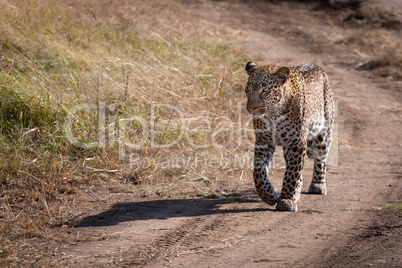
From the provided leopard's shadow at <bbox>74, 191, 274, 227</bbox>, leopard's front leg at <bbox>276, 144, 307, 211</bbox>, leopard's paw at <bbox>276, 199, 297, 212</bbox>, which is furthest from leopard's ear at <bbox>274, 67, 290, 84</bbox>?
leopard's shadow at <bbox>74, 191, 274, 227</bbox>

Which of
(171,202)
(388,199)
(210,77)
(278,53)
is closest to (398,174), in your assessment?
(388,199)

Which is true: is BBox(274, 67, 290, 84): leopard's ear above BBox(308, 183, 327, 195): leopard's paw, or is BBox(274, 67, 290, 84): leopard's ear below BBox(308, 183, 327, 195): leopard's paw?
above

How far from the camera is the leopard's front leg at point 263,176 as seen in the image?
610cm

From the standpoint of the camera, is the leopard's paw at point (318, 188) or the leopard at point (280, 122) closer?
the leopard at point (280, 122)

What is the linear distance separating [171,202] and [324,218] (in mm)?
1754

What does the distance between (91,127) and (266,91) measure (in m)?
2.40

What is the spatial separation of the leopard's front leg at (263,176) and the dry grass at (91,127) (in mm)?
747

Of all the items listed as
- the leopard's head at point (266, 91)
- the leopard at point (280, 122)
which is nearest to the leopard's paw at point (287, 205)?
the leopard at point (280, 122)

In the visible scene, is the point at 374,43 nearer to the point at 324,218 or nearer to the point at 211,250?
the point at 324,218

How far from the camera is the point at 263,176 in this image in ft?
20.1

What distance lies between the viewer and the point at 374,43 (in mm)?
14609

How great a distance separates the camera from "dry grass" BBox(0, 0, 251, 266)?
615 cm

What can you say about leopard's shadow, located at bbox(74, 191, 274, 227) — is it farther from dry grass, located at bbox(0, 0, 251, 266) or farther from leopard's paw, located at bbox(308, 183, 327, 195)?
leopard's paw, located at bbox(308, 183, 327, 195)

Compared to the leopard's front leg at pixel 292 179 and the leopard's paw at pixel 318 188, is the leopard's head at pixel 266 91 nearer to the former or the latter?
the leopard's front leg at pixel 292 179
